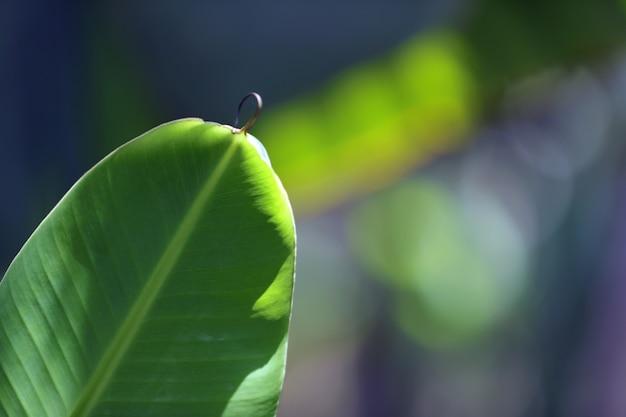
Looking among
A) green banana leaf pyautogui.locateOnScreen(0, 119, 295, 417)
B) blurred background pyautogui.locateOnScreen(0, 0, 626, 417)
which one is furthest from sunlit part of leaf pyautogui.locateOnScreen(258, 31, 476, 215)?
green banana leaf pyautogui.locateOnScreen(0, 119, 295, 417)

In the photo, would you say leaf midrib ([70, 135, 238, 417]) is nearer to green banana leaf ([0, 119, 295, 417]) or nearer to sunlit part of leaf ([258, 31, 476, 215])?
green banana leaf ([0, 119, 295, 417])

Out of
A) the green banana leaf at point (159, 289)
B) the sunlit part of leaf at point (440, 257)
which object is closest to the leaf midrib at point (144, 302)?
the green banana leaf at point (159, 289)

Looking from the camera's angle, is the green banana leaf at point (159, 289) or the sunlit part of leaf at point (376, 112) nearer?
the green banana leaf at point (159, 289)

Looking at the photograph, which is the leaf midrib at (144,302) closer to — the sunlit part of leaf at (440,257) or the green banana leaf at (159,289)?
the green banana leaf at (159,289)

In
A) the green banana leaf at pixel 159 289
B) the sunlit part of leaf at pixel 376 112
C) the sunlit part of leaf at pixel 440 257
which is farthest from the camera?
the sunlit part of leaf at pixel 440 257

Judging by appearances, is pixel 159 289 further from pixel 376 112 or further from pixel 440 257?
pixel 440 257

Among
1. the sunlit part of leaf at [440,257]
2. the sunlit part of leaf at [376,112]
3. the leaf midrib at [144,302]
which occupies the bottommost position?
the sunlit part of leaf at [440,257]

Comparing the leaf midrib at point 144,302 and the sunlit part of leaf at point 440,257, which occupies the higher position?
the leaf midrib at point 144,302

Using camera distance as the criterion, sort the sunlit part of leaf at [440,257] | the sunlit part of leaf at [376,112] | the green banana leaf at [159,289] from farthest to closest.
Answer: the sunlit part of leaf at [440,257]
the sunlit part of leaf at [376,112]
the green banana leaf at [159,289]
